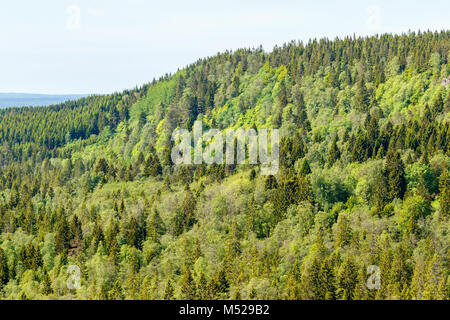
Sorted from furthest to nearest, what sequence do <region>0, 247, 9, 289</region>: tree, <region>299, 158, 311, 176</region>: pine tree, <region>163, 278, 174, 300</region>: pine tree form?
<region>299, 158, 311, 176</region>: pine tree
<region>0, 247, 9, 289</region>: tree
<region>163, 278, 174, 300</region>: pine tree

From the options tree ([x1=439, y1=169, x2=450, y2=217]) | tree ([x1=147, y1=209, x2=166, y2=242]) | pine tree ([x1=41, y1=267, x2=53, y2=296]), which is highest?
tree ([x1=439, y1=169, x2=450, y2=217])

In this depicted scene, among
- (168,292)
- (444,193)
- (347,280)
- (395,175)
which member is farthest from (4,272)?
(444,193)

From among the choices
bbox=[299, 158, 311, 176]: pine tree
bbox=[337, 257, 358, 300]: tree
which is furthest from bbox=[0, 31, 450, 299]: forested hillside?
bbox=[299, 158, 311, 176]: pine tree

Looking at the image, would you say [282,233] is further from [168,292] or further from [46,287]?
[46,287]

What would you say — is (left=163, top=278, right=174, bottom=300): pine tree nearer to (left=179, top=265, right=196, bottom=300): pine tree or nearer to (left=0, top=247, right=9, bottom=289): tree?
(left=179, top=265, right=196, bottom=300): pine tree

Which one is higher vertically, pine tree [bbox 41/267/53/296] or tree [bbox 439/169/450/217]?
tree [bbox 439/169/450/217]

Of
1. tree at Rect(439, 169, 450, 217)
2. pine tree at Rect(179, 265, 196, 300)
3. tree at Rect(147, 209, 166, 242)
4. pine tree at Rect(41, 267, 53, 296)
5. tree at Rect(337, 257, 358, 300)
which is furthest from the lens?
tree at Rect(147, 209, 166, 242)

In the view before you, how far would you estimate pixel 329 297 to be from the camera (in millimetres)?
96438

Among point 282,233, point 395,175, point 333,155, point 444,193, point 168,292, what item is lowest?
point 168,292

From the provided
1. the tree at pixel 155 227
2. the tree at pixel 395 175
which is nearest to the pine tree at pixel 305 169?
the tree at pixel 395 175

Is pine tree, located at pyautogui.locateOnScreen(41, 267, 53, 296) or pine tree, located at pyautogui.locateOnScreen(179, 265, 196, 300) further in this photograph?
pine tree, located at pyautogui.locateOnScreen(41, 267, 53, 296)

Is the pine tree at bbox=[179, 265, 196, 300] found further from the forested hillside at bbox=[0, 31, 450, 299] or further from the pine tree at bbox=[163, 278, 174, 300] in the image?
the pine tree at bbox=[163, 278, 174, 300]

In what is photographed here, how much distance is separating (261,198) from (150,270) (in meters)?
35.9
